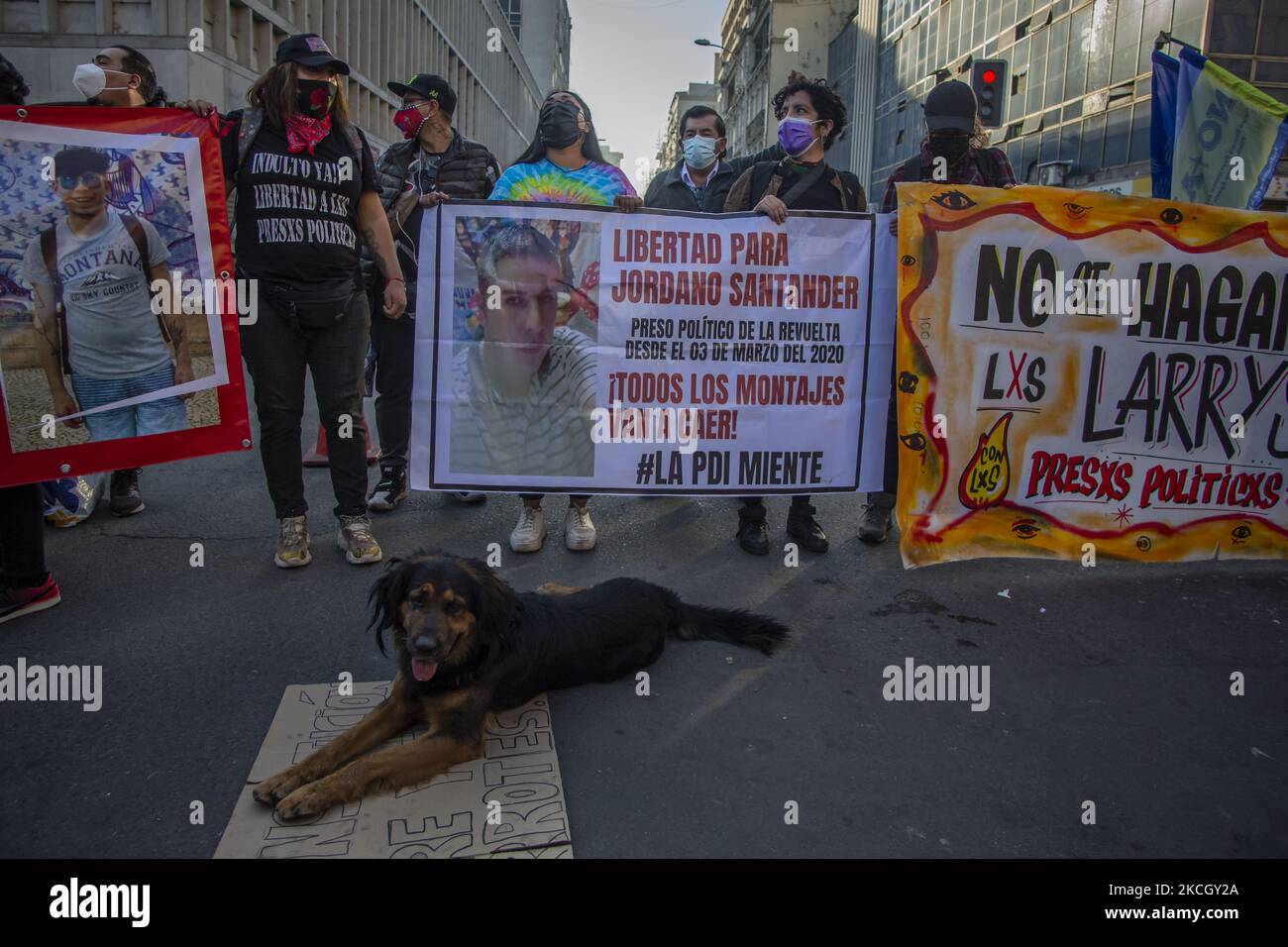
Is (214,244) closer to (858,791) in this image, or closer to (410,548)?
(410,548)

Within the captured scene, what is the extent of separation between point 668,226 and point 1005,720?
2.86 m

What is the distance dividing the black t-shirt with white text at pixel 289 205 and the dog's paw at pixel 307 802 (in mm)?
2536

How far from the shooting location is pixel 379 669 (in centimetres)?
327

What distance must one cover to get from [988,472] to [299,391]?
3.49 m

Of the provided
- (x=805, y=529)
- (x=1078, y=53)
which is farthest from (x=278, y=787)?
(x=1078, y=53)

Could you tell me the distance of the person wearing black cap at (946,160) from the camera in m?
4.77

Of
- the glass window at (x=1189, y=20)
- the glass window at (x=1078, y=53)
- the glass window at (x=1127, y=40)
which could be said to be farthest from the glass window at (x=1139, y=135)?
the glass window at (x=1078, y=53)

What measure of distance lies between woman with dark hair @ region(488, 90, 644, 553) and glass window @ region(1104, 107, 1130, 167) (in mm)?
17411

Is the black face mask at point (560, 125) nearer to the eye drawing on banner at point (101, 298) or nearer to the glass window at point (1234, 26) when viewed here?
the eye drawing on banner at point (101, 298)

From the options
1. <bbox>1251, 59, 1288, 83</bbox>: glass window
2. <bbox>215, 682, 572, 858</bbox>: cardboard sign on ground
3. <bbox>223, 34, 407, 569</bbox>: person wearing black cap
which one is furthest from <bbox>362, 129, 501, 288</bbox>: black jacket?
<bbox>1251, 59, 1288, 83</bbox>: glass window

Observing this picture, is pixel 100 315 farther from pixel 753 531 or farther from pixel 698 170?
pixel 698 170

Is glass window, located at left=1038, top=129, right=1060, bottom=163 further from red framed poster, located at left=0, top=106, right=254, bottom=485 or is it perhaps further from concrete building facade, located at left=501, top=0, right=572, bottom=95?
concrete building facade, located at left=501, top=0, right=572, bottom=95

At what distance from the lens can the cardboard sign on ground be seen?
2.25m

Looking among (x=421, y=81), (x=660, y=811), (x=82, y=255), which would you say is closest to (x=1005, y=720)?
(x=660, y=811)
